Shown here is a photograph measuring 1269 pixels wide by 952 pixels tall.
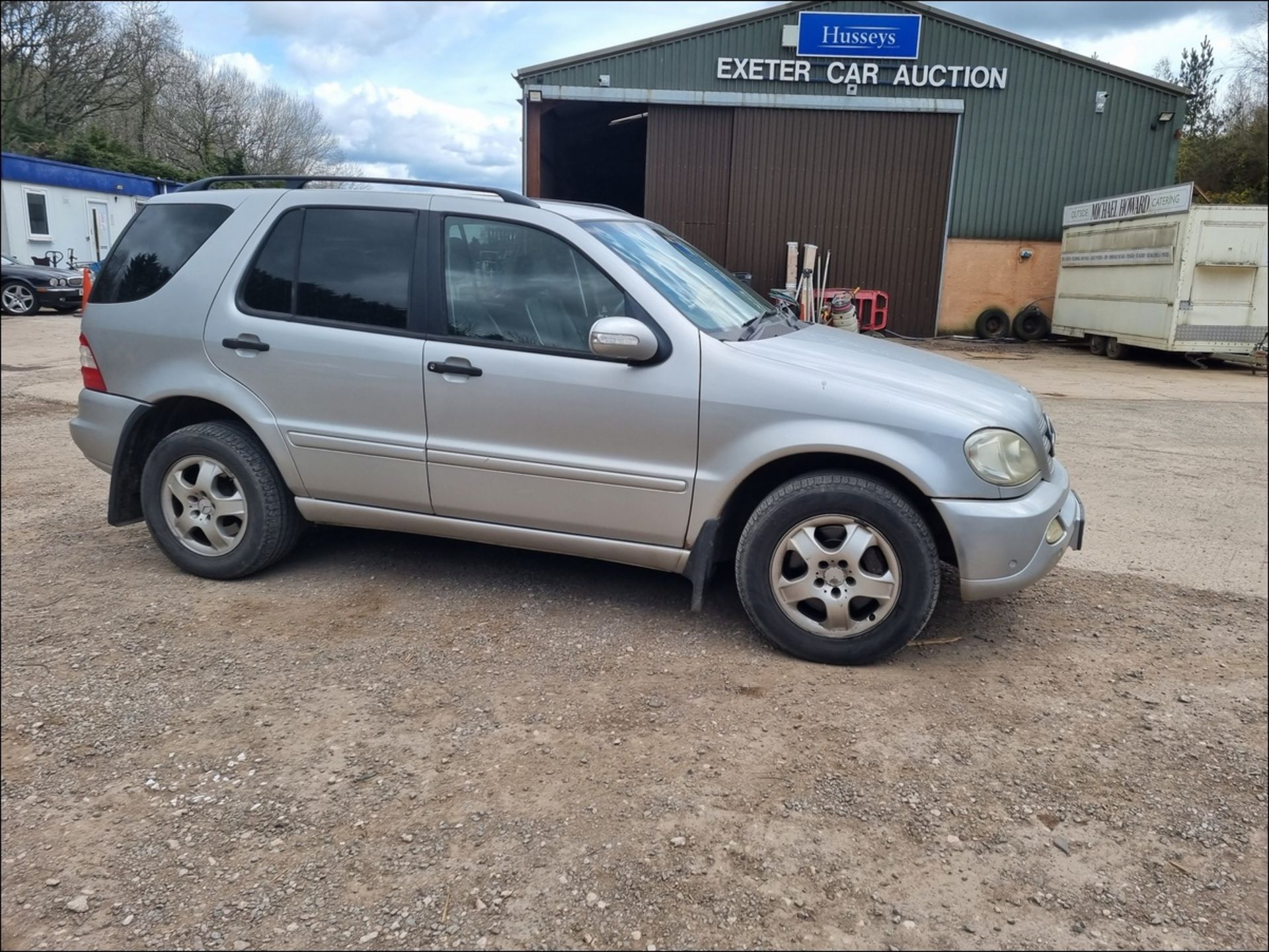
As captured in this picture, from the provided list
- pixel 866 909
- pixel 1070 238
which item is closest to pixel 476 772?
pixel 866 909

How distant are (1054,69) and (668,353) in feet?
61.3

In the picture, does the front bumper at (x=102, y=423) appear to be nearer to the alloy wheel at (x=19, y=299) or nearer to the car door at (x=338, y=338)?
the car door at (x=338, y=338)

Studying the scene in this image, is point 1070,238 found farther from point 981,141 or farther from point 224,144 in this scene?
point 224,144

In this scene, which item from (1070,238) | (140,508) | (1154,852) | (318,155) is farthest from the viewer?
(318,155)

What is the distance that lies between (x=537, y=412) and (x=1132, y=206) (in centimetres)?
1498

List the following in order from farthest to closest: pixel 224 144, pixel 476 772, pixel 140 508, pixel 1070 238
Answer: pixel 224 144
pixel 1070 238
pixel 140 508
pixel 476 772

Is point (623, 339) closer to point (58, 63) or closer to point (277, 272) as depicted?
Result: point (277, 272)

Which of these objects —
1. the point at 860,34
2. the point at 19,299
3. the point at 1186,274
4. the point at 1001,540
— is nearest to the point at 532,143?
the point at 860,34

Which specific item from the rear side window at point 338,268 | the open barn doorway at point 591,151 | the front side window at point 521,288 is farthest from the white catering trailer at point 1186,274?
the rear side window at point 338,268

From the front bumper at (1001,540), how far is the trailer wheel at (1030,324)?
17.2 m

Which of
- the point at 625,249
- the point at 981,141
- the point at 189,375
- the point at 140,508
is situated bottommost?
the point at 140,508

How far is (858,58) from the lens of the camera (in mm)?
18547

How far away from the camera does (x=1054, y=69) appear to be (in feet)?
61.1

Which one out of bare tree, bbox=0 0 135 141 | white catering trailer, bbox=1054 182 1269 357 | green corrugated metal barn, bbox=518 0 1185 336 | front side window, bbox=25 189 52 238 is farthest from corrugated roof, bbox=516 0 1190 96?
front side window, bbox=25 189 52 238
